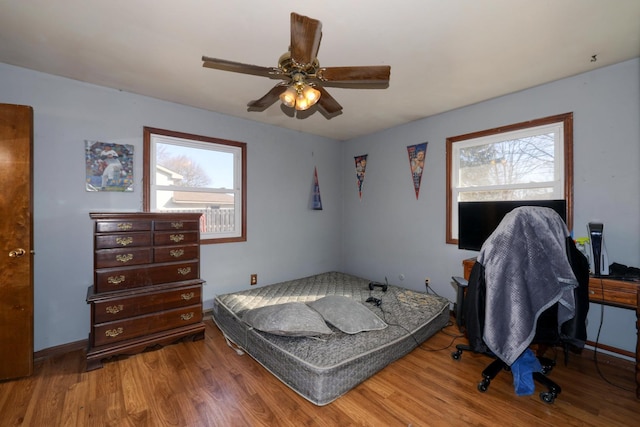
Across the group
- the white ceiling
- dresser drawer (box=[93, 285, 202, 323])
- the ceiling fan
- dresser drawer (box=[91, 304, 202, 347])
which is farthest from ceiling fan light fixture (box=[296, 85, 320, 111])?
dresser drawer (box=[91, 304, 202, 347])

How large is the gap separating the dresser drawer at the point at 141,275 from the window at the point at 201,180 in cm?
63

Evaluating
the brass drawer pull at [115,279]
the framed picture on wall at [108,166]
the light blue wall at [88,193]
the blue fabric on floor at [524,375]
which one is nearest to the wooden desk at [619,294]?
the blue fabric on floor at [524,375]

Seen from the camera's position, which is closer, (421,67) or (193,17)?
(193,17)

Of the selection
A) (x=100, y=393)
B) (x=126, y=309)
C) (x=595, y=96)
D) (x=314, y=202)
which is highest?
(x=595, y=96)

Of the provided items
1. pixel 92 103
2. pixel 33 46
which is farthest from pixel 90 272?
pixel 33 46

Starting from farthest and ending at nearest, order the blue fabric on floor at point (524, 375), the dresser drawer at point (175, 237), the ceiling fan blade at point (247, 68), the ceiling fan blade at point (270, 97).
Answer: the dresser drawer at point (175, 237) → the ceiling fan blade at point (270, 97) → the blue fabric on floor at point (524, 375) → the ceiling fan blade at point (247, 68)

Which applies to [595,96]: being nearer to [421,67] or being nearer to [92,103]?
[421,67]

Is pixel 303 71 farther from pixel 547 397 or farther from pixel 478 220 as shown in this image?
pixel 547 397

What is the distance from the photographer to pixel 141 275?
94.3 inches

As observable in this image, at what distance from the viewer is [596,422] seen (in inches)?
63.9

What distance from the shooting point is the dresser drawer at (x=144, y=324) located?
7.18 feet

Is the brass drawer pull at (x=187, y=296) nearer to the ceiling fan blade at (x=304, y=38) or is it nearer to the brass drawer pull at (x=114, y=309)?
the brass drawer pull at (x=114, y=309)

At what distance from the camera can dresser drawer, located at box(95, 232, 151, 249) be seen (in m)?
2.24

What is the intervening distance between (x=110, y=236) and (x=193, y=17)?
1.78 m
